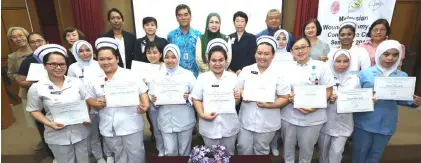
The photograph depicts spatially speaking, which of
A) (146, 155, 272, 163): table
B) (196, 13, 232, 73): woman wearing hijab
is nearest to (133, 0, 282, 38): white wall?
(196, 13, 232, 73): woman wearing hijab

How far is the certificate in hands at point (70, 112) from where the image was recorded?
2289 millimetres

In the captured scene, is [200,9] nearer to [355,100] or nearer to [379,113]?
[355,100]

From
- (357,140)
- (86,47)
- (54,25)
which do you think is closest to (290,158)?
(357,140)

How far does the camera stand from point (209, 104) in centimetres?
241

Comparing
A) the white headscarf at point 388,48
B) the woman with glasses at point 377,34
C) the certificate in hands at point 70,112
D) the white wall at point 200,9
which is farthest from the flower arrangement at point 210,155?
the white wall at point 200,9

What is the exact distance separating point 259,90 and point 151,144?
1.79 m

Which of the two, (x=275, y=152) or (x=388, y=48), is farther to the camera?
(x=275, y=152)

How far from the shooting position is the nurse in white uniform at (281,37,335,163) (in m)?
2.41

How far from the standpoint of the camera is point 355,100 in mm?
2389

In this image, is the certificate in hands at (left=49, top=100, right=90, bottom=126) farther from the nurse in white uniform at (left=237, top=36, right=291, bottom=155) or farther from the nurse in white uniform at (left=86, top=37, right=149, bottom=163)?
the nurse in white uniform at (left=237, top=36, right=291, bottom=155)

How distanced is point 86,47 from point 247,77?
1648mm

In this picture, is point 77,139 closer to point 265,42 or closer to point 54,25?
point 265,42

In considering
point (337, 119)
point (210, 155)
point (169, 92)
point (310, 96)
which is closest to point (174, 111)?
point (169, 92)

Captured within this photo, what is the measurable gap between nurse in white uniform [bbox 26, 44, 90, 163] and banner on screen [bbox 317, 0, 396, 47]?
162 inches
